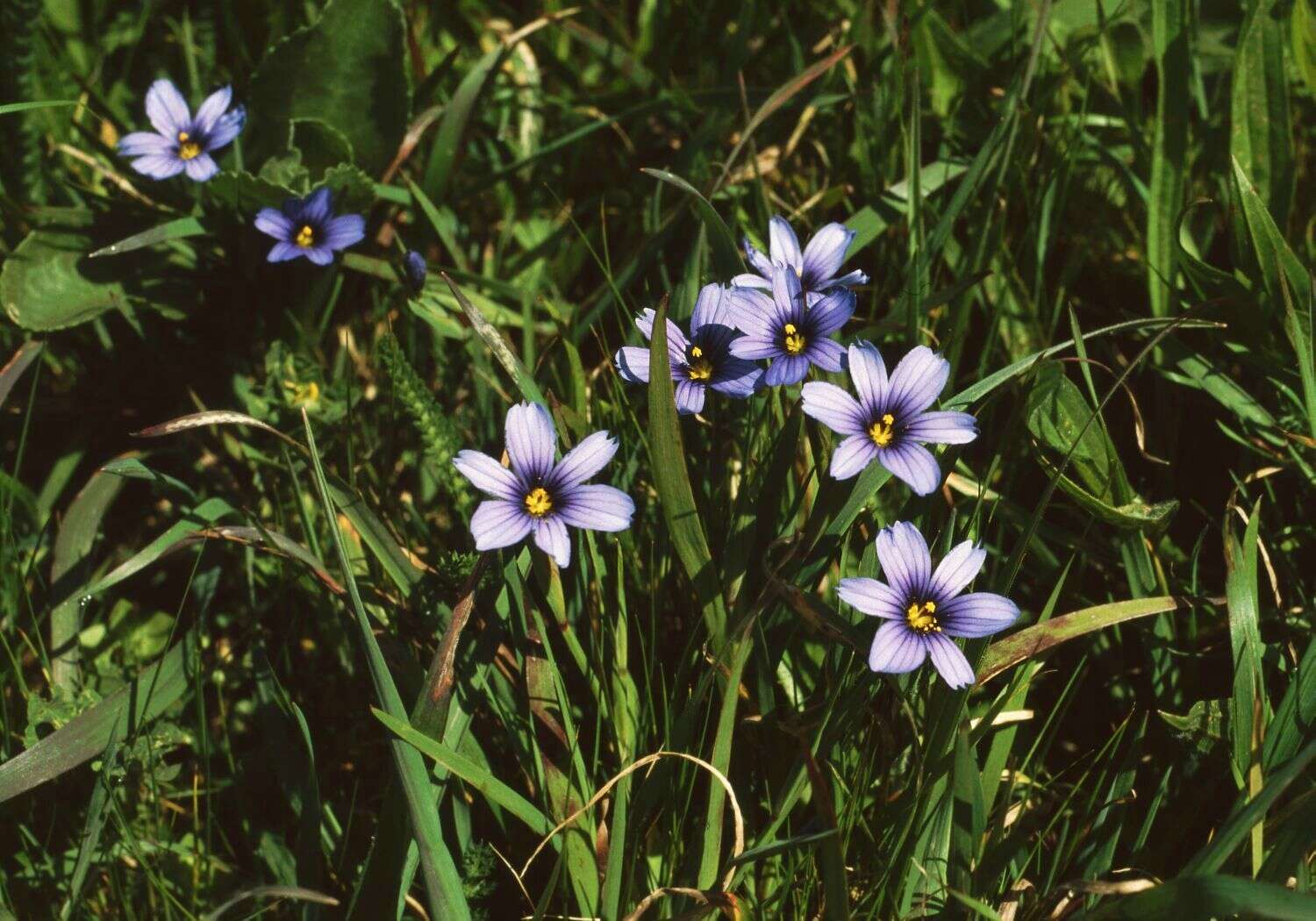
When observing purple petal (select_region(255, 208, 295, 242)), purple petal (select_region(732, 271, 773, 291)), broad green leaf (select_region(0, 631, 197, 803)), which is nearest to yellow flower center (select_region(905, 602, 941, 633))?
purple petal (select_region(732, 271, 773, 291))

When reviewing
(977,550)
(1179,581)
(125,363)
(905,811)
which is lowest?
(905,811)

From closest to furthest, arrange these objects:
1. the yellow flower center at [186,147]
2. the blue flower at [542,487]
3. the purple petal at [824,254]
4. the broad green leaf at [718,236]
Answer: the blue flower at [542,487] → the broad green leaf at [718,236] → the purple petal at [824,254] → the yellow flower center at [186,147]

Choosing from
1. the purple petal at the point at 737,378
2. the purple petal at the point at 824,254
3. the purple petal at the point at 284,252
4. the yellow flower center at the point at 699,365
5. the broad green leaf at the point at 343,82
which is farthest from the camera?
the broad green leaf at the point at 343,82

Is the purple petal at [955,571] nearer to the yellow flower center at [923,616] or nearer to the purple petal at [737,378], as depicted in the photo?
the yellow flower center at [923,616]

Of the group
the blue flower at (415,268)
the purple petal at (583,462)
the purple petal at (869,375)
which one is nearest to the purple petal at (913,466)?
the purple petal at (869,375)

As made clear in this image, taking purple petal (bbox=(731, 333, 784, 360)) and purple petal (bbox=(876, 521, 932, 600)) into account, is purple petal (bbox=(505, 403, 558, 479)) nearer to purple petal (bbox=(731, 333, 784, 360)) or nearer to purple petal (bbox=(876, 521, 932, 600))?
purple petal (bbox=(731, 333, 784, 360))

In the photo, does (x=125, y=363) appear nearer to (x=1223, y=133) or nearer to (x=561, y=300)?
(x=561, y=300)

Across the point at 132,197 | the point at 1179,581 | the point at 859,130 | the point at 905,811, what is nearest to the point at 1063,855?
the point at 905,811
